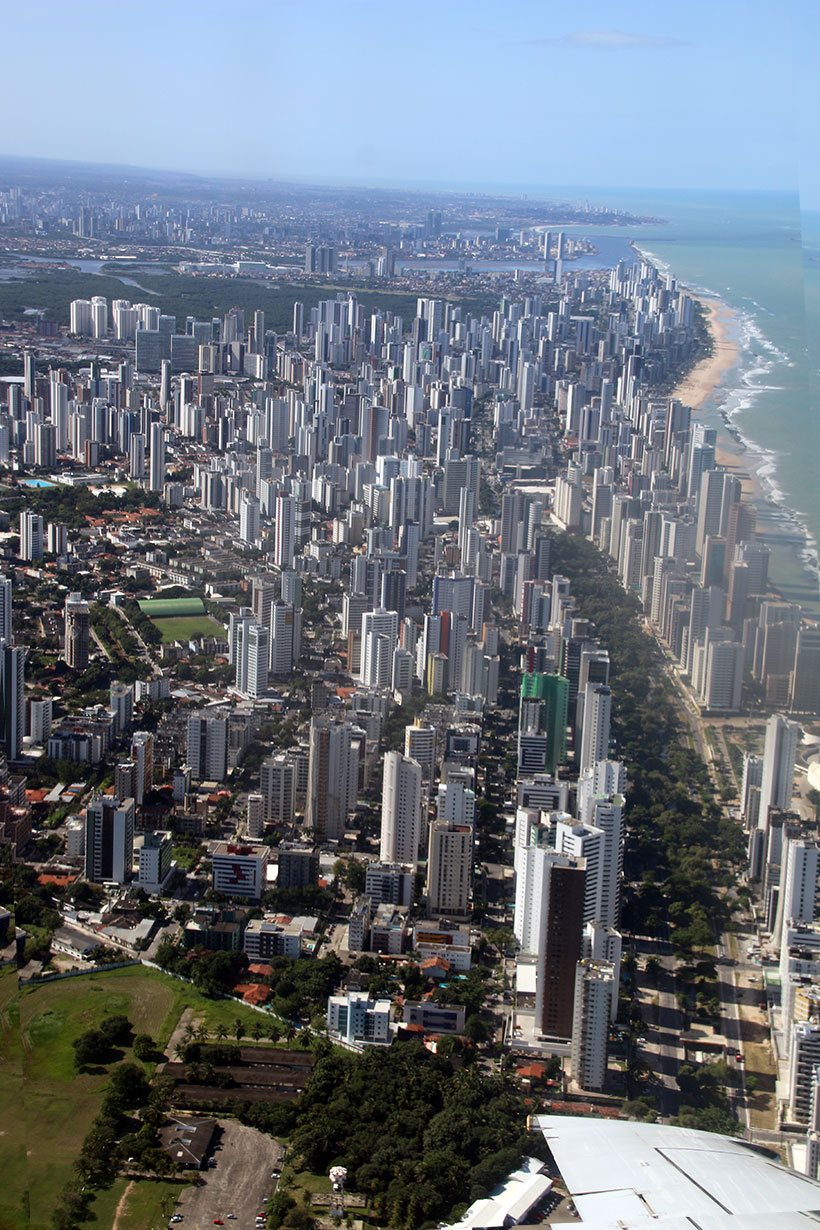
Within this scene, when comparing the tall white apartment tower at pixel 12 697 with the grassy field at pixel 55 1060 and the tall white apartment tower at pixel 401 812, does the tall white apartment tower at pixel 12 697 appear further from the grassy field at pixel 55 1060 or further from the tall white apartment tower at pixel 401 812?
the grassy field at pixel 55 1060

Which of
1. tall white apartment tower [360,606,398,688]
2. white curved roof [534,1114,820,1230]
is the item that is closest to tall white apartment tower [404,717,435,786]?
tall white apartment tower [360,606,398,688]

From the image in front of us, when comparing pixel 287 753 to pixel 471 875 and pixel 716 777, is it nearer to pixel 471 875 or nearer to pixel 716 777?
pixel 471 875

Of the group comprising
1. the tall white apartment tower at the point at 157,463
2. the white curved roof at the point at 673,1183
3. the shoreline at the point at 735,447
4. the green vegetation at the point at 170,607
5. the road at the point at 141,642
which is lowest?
the road at the point at 141,642

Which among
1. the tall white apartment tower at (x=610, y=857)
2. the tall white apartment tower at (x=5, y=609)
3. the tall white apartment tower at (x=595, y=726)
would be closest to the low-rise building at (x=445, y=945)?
the tall white apartment tower at (x=610, y=857)

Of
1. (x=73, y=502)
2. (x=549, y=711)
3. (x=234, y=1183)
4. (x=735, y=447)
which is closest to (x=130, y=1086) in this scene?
(x=234, y=1183)

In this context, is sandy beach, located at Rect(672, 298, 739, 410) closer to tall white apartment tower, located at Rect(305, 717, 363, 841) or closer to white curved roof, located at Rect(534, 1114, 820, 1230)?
tall white apartment tower, located at Rect(305, 717, 363, 841)
